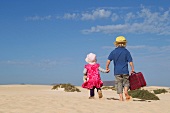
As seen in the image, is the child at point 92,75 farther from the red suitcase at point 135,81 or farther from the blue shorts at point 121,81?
the red suitcase at point 135,81

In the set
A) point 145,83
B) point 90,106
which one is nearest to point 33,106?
point 90,106

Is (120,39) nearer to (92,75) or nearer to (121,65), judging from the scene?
(121,65)

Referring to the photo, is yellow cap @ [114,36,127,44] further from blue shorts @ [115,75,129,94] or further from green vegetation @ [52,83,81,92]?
green vegetation @ [52,83,81,92]

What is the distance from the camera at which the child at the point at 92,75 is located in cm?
1188

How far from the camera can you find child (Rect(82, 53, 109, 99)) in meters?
11.9

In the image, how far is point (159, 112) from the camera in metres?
9.45

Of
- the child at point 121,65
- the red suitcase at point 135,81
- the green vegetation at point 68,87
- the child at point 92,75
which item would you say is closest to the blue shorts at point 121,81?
the child at point 121,65

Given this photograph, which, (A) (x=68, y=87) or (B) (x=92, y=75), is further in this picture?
(A) (x=68, y=87)

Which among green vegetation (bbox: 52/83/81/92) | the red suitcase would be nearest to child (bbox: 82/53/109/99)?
the red suitcase

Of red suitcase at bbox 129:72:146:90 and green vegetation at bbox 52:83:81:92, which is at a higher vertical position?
green vegetation at bbox 52:83:81:92

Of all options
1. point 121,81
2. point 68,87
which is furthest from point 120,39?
point 68,87

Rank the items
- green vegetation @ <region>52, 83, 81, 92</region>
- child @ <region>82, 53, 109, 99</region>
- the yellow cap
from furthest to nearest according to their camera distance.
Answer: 1. green vegetation @ <region>52, 83, 81, 92</region>
2. child @ <region>82, 53, 109, 99</region>
3. the yellow cap

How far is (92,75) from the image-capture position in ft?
39.1

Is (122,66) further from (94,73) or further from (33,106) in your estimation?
(33,106)
